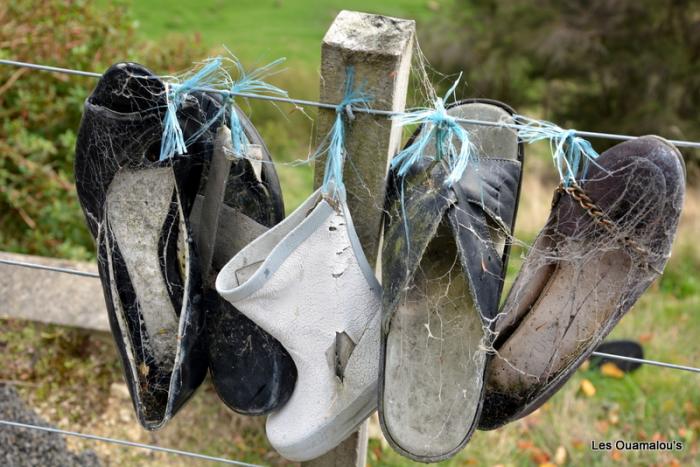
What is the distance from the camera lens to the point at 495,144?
1207 mm

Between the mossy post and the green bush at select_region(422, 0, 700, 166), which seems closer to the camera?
the mossy post

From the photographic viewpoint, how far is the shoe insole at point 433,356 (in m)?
Answer: 1.06

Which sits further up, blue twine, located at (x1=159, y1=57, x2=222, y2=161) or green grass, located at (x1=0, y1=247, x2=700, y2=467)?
blue twine, located at (x1=159, y1=57, x2=222, y2=161)

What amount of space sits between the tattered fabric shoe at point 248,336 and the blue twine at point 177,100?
3.0 inches

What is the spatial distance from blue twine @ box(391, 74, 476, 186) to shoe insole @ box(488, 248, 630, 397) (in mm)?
208

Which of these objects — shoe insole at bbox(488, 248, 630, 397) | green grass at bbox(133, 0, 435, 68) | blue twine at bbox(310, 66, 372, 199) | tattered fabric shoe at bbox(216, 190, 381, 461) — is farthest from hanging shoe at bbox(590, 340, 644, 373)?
green grass at bbox(133, 0, 435, 68)

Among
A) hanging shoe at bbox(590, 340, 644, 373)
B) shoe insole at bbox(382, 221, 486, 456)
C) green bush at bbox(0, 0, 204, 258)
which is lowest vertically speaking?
hanging shoe at bbox(590, 340, 644, 373)

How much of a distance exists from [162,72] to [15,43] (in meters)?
0.71

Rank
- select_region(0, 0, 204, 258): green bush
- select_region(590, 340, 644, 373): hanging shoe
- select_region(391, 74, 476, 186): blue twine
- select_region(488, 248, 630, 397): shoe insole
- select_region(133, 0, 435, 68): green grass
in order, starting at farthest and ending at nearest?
select_region(133, 0, 435, 68): green grass → select_region(0, 0, 204, 258): green bush → select_region(590, 340, 644, 373): hanging shoe → select_region(488, 248, 630, 397): shoe insole → select_region(391, 74, 476, 186): blue twine

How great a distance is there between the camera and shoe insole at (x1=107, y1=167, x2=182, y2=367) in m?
1.14

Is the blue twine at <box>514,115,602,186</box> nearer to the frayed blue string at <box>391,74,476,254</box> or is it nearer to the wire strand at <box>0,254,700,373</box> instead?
the frayed blue string at <box>391,74,476,254</box>

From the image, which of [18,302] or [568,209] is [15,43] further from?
[568,209]

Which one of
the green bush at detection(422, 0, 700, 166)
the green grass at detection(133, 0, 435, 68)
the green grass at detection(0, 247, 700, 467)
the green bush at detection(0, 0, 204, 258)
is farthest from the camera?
the green grass at detection(133, 0, 435, 68)

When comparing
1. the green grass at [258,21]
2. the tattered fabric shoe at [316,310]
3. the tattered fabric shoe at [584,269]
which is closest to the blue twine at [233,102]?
the tattered fabric shoe at [316,310]
